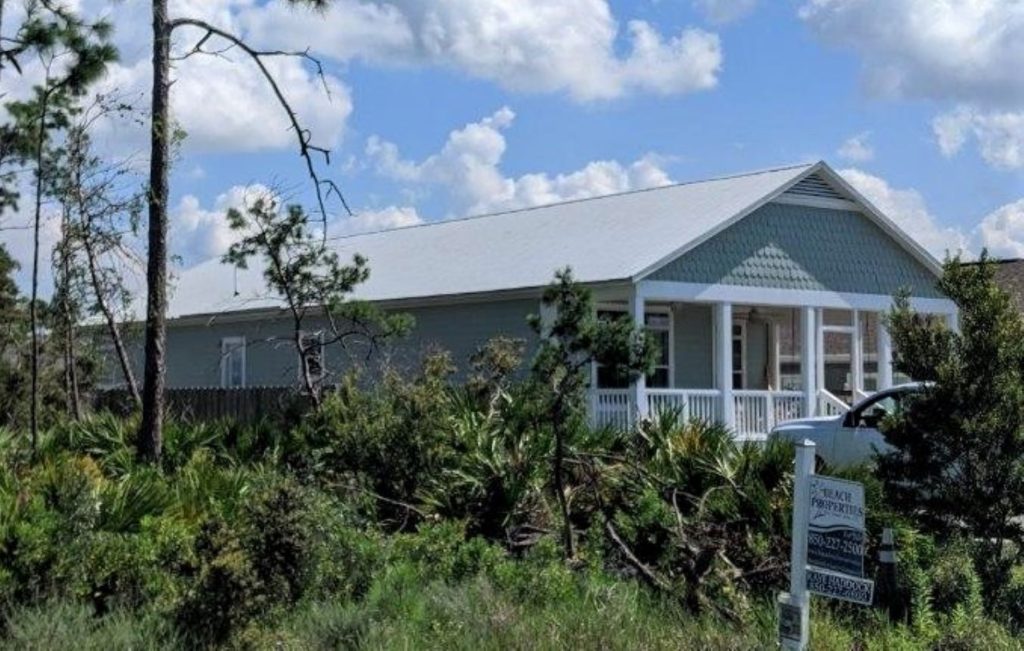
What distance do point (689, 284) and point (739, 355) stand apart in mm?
6766

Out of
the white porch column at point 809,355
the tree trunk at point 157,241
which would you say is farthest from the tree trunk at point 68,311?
the white porch column at point 809,355

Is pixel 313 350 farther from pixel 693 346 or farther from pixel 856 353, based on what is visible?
Result: pixel 856 353

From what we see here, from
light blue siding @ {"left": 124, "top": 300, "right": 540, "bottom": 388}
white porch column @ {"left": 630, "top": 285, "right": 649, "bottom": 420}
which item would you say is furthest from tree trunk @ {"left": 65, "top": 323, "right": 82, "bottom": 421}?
white porch column @ {"left": 630, "top": 285, "right": 649, "bottom": 420}

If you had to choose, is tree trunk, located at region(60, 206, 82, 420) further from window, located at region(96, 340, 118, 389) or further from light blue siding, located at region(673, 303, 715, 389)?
light blue siding, located at region(673, 303, 715, 389)

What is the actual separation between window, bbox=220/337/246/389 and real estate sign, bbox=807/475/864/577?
2671cm

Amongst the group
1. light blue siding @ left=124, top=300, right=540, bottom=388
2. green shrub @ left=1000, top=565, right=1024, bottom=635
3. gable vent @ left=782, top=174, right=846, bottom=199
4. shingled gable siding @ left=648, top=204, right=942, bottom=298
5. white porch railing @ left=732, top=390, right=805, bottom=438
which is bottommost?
green shrub @ left=1000, top=565, right=1024, bottom=635

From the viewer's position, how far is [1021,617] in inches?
381

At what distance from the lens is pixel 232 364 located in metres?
34.3

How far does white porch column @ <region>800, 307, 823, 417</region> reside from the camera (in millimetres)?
27578

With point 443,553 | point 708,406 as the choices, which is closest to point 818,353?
point 708,406

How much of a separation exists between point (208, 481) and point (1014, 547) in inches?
257

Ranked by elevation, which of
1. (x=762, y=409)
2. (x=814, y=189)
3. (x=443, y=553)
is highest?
(x=814, y=189)

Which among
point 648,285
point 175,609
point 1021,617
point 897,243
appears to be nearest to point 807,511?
point 1021,617

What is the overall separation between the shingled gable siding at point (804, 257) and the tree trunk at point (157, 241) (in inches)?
455
